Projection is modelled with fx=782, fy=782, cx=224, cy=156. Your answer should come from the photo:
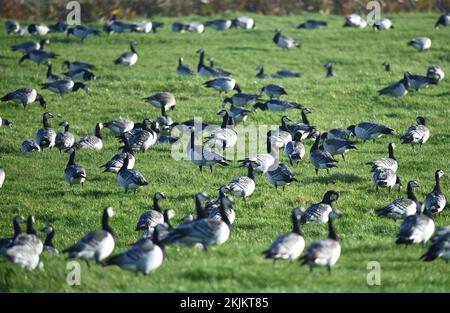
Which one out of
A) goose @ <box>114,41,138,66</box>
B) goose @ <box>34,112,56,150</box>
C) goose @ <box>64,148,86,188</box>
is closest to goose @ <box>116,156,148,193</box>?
goose @ <box>64,148,86,188</box>

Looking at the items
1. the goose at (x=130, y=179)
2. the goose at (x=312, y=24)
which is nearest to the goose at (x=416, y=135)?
the goose at (x=130, y=179)

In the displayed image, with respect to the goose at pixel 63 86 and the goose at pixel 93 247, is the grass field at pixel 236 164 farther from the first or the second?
the goose at pixel 93 247

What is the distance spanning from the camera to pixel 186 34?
150 feet

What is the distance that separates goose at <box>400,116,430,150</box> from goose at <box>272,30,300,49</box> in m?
16.1

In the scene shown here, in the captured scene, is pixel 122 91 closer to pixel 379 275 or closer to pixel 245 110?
pixel 245 110

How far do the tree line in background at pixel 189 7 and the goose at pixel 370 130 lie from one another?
87.6 ft

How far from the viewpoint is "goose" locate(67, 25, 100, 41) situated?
43500 mm

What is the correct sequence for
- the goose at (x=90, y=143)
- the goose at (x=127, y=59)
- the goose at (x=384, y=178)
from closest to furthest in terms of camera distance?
the goose at (x=384, y=178), the goose at (x=90, y=143), the goose at (x=127, y=59)

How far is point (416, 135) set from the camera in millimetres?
26172

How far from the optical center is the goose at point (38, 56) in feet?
124

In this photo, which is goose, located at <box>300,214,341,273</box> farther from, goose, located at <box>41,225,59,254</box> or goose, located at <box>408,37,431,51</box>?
goose, located at <box>408,37,431,51</box>

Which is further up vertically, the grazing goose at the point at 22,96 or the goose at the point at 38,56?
the grazing goose at the point at 22,96

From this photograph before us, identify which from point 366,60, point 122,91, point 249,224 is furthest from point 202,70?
point 249,224

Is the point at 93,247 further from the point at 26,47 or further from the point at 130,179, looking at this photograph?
the point at 26,47
